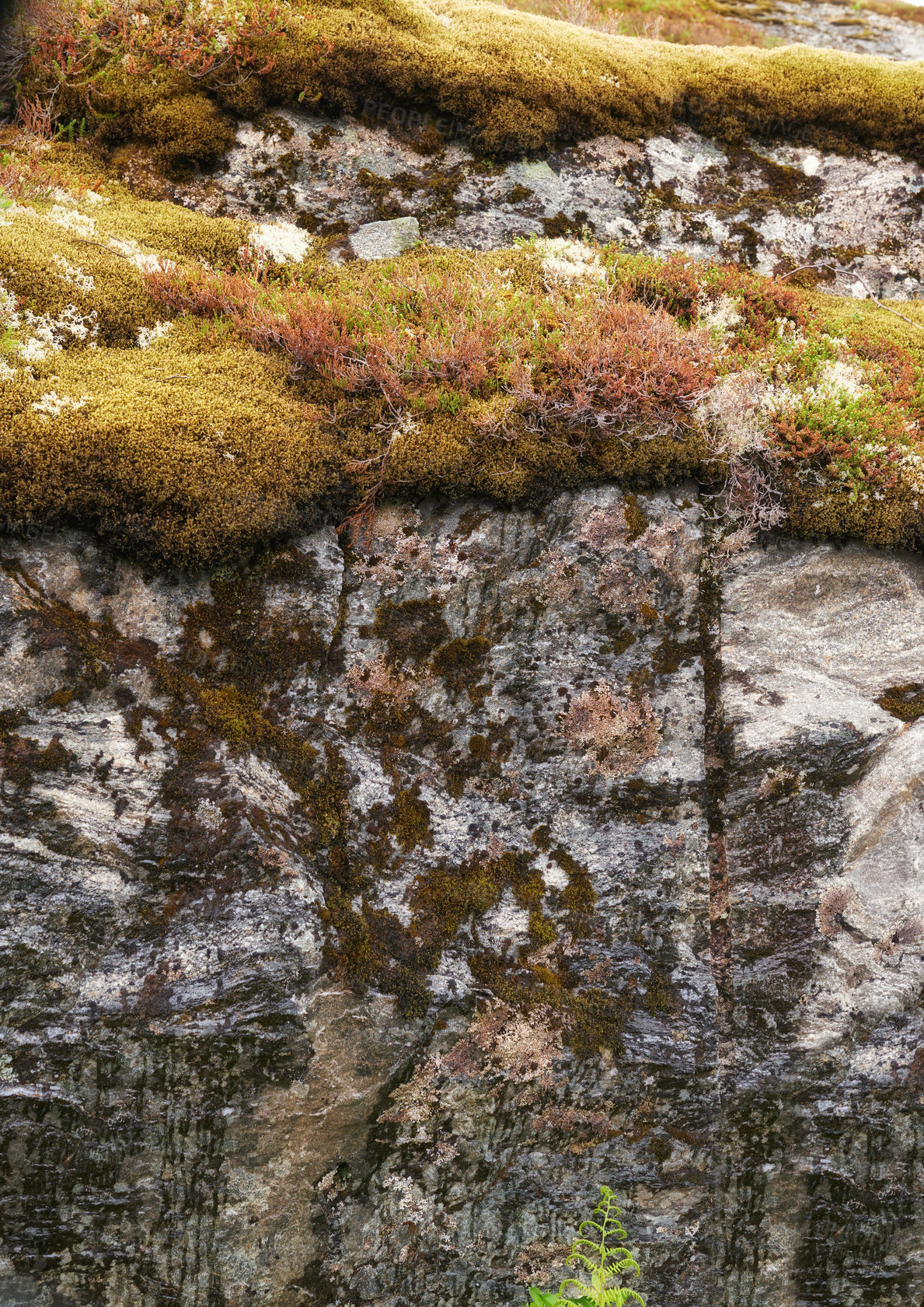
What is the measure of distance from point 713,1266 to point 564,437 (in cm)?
663

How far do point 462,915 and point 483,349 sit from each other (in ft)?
15.2

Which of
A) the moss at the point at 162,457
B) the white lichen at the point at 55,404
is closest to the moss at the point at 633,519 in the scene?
the moss at the point at 162,457

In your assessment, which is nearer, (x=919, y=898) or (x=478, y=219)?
(x=919, y=898)

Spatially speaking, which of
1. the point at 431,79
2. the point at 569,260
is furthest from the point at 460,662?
the point at 431,79

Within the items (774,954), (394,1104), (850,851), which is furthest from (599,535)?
(394,1104)

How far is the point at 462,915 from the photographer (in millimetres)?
5590

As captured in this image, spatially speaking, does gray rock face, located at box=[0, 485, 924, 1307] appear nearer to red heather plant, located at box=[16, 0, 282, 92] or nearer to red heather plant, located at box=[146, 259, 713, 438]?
red heather plant, located at box=[146, 259, 713, 438]

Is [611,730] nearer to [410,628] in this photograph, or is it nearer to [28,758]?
[410,628]

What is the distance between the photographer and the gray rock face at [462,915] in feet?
15.9

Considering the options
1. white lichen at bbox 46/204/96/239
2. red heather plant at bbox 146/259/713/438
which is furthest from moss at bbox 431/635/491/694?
white lichen at bbox 46/204/96/239

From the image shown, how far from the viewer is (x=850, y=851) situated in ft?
19.0

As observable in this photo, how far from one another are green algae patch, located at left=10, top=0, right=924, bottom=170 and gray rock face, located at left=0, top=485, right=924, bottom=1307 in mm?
5661

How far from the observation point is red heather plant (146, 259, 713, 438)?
20.3ft

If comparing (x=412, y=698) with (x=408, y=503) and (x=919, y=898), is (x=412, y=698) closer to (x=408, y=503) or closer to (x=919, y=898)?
(x=408, y=503)
